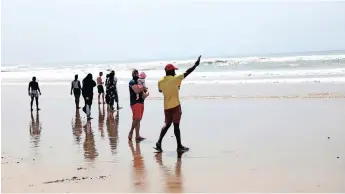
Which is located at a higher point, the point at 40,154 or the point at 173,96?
the point at 173,96

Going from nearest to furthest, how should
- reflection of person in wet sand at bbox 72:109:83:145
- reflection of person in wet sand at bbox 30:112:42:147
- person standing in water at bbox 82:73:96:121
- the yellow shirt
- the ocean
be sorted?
the yellow shirt
reflection of person in wet sand at bbox 30:112:42:147
reflection of person in wet sand at bbox 72:109:83:145
person standing in water at bbox 82:73:96:121
the ocean

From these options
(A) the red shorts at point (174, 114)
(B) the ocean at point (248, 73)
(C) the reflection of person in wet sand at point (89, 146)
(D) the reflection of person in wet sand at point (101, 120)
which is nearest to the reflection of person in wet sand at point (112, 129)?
(D) the reflection of person in wet sand at point (101, 120)

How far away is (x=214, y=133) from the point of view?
1059 cm

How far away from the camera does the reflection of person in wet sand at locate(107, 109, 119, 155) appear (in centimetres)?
950

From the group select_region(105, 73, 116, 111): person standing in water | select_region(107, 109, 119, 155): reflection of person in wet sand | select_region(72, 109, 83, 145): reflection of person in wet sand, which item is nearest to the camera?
select_region(107, 109, 119, 155): reflection of person in wet sand

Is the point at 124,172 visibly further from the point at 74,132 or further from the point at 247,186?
the point at 74,132

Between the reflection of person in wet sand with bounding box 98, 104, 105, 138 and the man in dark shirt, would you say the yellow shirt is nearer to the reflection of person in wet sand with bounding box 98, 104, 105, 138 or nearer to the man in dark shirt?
the man in dark shirt

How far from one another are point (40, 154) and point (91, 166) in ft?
5.27

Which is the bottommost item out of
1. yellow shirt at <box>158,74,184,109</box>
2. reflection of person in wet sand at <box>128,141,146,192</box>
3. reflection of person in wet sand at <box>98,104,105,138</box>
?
reflection of person in wet sand at <box>98,104,105,138</box>

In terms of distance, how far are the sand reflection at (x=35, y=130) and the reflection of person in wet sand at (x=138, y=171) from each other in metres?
2.25

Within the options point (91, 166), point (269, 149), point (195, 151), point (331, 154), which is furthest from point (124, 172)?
point (331, 154)

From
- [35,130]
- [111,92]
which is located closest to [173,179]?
[35,130]

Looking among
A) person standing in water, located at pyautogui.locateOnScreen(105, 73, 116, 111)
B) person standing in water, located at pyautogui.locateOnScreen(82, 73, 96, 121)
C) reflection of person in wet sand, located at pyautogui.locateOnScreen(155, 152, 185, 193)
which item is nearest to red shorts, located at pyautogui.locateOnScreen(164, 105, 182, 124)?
reflection of person in wet sand, located at pyautogui.locateOnScreen(155, 152, 185, 193)

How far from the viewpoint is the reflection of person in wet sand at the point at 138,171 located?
6.37m
